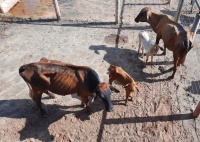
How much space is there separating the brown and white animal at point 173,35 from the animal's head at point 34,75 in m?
3.78

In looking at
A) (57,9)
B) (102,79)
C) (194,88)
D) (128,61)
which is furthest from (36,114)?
(57,9)

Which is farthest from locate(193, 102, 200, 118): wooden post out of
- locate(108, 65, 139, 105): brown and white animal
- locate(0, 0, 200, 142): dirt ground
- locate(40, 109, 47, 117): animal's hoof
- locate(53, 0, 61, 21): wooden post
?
locate(53, 0, 61, 21): wooden post

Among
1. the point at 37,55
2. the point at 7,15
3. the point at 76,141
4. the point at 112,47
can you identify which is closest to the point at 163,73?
the point at 112,47

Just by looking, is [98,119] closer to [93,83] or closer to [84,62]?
[93,83]

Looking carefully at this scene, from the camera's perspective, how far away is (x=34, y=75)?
559 cm

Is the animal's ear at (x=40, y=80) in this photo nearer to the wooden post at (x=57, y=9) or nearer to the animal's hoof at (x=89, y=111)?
the animal's hoof at (x=89, y=111)

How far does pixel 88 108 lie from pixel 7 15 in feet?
Answer: 22.2

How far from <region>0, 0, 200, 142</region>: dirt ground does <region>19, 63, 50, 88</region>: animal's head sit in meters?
1.21

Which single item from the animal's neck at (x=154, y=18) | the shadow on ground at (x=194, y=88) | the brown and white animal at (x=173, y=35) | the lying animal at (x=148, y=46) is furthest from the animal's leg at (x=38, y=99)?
the animal's neck at (x=154, y=18)

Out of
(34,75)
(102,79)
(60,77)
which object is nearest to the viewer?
(34,75)

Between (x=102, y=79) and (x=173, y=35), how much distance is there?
2.56m

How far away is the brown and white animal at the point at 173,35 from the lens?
21.3ft

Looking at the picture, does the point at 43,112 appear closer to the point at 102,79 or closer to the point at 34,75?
the point at 34,75

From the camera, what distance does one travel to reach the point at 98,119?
20.6ft
